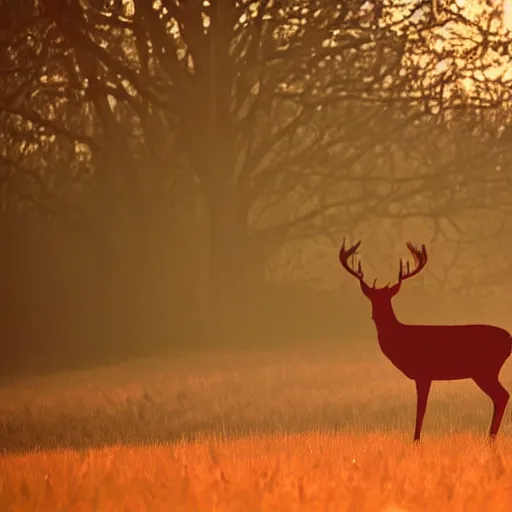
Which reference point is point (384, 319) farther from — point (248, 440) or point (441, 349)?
point (248, 440)

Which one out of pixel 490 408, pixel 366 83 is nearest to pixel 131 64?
pixel 366 83

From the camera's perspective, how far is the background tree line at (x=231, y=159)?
976cm

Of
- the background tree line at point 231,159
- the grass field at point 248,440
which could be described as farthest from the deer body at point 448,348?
the background tree line at point 231,159

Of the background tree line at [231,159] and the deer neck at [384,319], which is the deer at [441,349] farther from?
the background tree line at [231,159]

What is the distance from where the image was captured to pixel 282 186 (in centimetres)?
1067

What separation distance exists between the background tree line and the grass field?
1454mm

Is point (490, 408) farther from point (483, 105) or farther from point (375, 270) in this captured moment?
point (375, 270)

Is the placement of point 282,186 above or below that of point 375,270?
above

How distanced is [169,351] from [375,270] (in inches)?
121

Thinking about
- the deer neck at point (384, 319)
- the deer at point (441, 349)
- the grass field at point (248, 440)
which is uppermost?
the deer neck at point (384, 319)

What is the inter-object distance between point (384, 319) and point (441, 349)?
0.97ft

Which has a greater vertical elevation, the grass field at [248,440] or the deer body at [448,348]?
the deer body at [448,348]

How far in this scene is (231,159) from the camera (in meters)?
10.1

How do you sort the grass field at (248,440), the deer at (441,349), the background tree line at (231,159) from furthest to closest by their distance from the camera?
the background tree line at (231,159) < the deer at (441,349) < the grass field at (248,440)
